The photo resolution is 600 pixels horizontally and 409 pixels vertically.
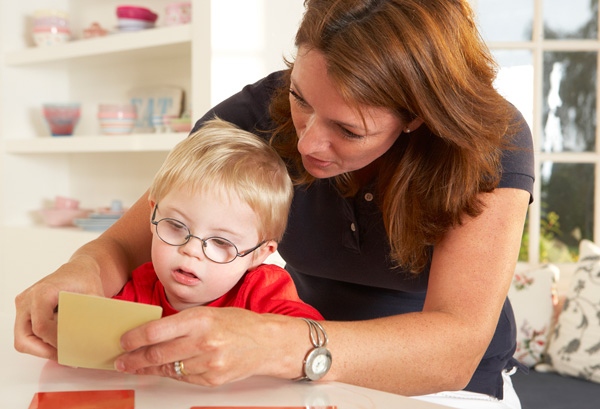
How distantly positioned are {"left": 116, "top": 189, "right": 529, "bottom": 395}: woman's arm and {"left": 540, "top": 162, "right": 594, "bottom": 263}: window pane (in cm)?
224

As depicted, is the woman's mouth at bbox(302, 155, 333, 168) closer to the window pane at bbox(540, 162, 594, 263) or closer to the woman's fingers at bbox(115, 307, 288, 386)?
the woman's fingers at bbox(115, 307, 288, 386)

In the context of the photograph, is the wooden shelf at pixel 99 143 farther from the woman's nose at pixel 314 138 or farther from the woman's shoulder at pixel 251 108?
the woman's nose at pixel 314 138

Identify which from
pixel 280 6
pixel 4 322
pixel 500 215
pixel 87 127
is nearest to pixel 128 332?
pixel 4 322

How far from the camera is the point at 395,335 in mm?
1026

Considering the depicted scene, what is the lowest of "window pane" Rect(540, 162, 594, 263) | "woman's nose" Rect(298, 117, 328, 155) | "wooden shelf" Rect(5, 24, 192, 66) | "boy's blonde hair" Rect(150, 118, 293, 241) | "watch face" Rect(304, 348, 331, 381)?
"window pane" Rect(540, 162, 594, 263)

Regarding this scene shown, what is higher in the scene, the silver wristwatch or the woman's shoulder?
the woman's shoulder

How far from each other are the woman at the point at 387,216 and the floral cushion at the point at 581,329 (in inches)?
50.9

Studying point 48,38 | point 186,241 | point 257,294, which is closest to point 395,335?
point 257,294

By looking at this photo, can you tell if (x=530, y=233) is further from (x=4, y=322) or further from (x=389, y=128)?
(x=4, y=322)

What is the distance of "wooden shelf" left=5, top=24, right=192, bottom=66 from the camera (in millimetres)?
2896

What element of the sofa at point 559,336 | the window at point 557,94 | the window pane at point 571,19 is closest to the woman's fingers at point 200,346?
the sofa at point 559,336

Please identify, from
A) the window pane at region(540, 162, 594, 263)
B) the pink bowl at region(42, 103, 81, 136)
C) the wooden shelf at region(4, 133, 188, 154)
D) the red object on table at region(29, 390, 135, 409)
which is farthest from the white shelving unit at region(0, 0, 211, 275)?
the red object on table at region(29, 390, 135, 409)

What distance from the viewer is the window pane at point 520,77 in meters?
3.27

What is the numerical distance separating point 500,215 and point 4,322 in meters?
1.01
